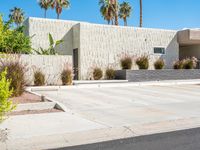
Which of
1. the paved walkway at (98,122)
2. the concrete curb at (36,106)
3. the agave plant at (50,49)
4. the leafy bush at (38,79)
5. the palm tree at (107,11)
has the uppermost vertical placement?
the palm tree at (107,11)

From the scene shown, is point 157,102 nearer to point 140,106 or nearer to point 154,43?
point 140,106

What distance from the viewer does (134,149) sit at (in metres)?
6.12

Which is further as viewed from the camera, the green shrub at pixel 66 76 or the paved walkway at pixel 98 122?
the green shrub at pixel 66 76

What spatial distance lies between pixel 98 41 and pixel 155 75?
4.87m

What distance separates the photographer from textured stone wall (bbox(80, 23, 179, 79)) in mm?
22109

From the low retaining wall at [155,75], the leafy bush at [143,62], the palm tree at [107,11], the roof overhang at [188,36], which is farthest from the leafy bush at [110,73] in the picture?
the palm tree at [107,11]

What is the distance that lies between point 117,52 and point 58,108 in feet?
44.3

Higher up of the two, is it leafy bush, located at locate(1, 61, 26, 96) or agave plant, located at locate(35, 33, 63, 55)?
agave plant, located at locate(35, 33, 63, 55)

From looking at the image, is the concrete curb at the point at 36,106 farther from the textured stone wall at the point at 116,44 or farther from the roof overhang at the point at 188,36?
the roof overhang at the point at 188,36

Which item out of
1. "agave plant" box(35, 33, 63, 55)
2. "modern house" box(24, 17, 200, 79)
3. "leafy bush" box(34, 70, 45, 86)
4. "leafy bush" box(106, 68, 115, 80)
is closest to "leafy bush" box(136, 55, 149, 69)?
"modern house" box(24, 17, 200, 79)

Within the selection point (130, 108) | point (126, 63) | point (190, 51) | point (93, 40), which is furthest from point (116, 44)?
point (130, 108)

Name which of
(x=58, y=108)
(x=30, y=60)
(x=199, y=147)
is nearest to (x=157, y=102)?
(x=58, y=108)

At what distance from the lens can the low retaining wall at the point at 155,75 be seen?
2081 centimetres

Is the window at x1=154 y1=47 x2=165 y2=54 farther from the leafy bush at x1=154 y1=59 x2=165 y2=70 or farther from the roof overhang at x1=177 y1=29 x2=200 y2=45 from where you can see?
the leafy bush at x1=154 y1=59 x2=165 y2=70
